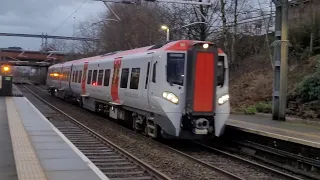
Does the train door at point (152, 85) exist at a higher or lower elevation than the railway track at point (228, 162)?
higher

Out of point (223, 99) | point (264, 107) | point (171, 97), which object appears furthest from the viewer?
point (264, 107)

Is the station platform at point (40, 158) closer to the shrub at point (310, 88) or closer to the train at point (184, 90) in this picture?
the train at point (184, 90)

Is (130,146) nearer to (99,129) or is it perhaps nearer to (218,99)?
(218,99)

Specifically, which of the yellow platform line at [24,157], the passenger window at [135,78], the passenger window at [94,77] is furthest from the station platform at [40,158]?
the passenger window at [94,77]

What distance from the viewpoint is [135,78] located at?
16.7m

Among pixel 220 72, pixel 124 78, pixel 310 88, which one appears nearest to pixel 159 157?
pixel 220 72

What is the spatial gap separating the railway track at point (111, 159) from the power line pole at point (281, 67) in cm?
666

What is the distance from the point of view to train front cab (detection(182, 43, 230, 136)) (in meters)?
13.7

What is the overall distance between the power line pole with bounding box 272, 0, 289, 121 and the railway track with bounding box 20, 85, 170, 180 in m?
6.66

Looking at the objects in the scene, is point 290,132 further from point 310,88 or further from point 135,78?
point 310,88

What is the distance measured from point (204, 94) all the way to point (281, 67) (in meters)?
5.26

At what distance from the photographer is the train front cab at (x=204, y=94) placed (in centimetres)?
1367

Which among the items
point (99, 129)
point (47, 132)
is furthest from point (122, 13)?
point (47, 132)

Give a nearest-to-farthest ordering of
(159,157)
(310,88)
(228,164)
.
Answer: (228,164) → (159,157) → (310,88)
